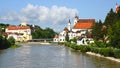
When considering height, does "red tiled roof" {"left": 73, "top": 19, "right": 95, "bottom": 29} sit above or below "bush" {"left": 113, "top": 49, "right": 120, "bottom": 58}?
above

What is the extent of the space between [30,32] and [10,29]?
1071 cm

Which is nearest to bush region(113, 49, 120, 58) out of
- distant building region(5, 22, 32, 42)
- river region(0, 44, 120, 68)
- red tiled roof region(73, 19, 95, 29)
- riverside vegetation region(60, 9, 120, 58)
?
riverside vegetation region(60, 9, 120, 58)

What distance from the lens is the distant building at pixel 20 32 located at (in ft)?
507

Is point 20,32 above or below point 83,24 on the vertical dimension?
below

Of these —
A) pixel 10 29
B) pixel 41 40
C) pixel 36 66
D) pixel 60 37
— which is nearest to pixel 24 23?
pixel 10 29

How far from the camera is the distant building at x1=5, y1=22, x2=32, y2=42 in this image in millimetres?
154600

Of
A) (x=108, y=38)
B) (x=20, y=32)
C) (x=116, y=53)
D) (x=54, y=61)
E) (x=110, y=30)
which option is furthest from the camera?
(x=20, y=32)

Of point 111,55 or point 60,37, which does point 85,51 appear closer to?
point 111,55

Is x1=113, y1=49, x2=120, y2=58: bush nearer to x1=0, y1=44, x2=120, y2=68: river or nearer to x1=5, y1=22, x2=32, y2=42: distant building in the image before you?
x1=0, y1=44, x2=120, y2=68: river

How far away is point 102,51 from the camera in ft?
155

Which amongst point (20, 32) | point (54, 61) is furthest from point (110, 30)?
point (20, 32)

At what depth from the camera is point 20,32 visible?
166125 millimetres

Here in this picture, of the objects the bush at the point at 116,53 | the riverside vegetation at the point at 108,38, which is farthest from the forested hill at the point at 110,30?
the bush at the point at 116,53

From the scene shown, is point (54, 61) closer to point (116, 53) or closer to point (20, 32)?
point (116, 53)
